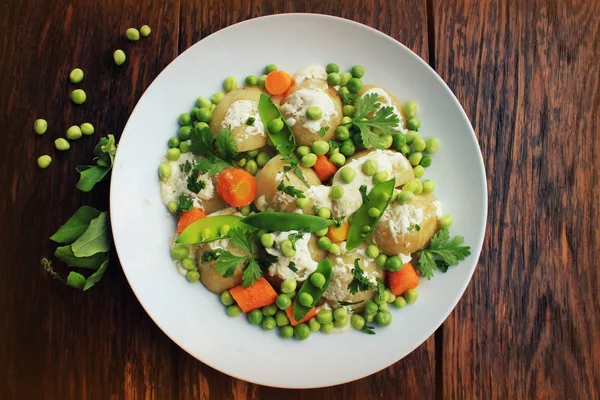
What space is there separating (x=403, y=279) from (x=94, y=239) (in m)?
1.57

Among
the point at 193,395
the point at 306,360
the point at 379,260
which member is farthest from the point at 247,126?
the point at 193,395

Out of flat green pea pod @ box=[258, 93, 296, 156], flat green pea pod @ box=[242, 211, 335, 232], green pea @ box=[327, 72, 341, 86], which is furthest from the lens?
green pea @ box=[327, 72, 341, 86]

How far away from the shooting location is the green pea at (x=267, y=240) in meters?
2.30

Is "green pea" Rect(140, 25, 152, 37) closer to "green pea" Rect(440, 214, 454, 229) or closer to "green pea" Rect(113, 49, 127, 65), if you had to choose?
"green pea" Rect(113, 49, 127, 65)

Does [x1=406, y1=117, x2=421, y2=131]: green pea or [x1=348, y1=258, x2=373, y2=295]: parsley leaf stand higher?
[x1=406, y1=117, x2=421, y2=131]: green pea

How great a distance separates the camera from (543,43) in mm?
2834

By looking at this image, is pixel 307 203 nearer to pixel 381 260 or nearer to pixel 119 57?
pixel 381 260

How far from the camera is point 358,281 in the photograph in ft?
7.66

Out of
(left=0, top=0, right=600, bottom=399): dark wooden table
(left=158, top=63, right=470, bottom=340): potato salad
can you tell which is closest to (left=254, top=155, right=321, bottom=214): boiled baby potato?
(left=158, top=63, right=470, bottom=340): potato salad

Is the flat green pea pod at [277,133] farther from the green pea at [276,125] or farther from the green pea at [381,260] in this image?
the green pea at [381,260]

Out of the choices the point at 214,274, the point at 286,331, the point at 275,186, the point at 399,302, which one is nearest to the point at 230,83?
the point at 275,186

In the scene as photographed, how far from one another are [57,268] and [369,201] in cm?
172

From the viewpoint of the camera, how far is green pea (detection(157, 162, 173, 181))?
8.08 ft

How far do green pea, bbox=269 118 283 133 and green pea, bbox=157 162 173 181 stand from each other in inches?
22.5
